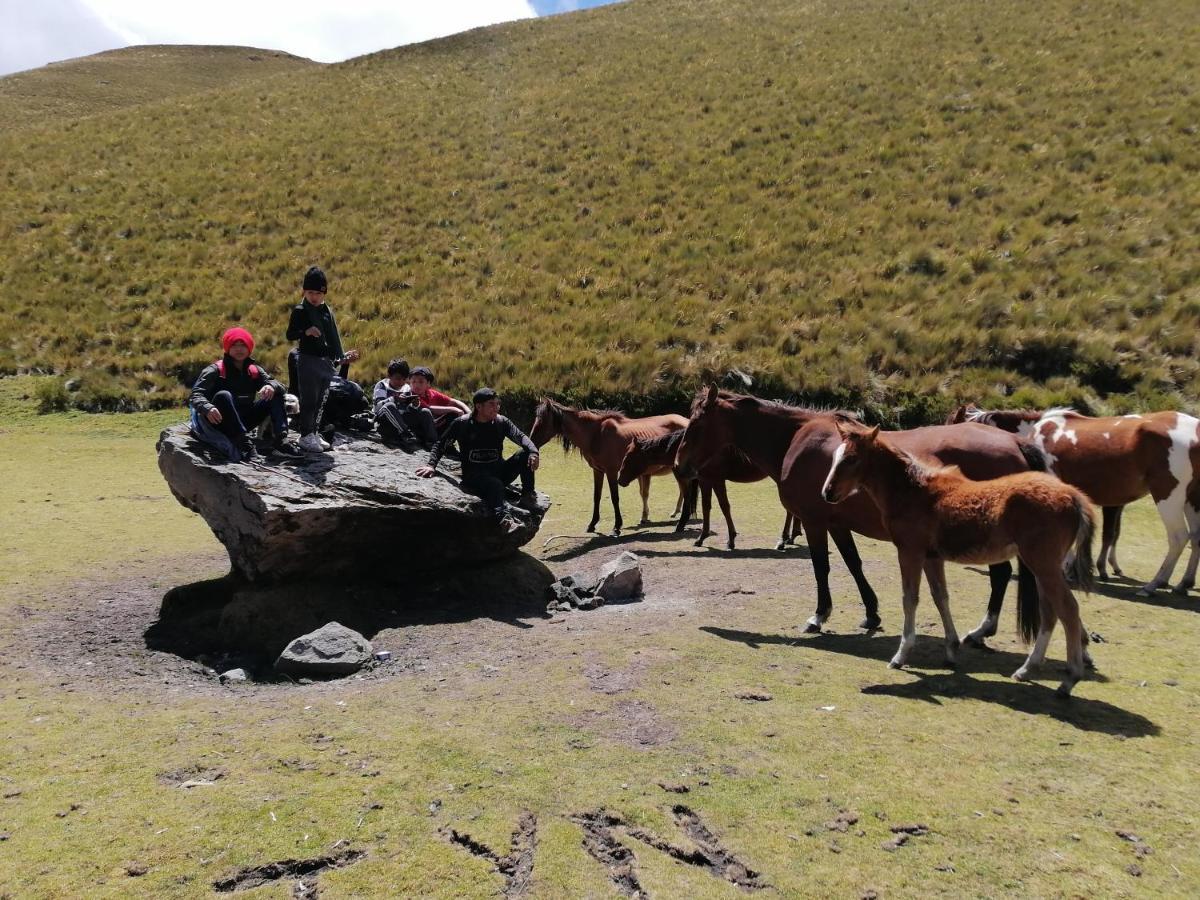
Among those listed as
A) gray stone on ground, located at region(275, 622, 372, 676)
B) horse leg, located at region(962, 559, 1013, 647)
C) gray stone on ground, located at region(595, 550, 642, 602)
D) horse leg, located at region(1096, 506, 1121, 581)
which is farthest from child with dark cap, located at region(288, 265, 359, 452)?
horse leg, located at region(1096, 506, 1121, 581)

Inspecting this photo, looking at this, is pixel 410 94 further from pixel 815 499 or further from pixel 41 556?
pixel 815 499

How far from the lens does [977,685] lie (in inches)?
231

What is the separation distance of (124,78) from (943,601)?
315 ft

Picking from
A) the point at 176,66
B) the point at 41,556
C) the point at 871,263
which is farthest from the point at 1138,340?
the point at 176,66

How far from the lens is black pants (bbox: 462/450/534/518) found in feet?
29.2

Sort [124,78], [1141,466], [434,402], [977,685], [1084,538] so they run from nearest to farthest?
[1084,538] → [977,685] → [1141,466] → [434,402] → [124,78]

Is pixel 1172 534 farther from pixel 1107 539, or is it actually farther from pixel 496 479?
pixel 496 479

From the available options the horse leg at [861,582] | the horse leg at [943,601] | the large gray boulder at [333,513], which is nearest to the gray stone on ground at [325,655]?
the large gray boulder at [333,513]

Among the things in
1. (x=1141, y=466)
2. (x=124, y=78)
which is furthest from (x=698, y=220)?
(x=124, y=78)

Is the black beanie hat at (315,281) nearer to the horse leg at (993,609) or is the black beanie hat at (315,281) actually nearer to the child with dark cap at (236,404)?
the child with dark cap at (236,404)

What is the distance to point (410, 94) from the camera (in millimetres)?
47906

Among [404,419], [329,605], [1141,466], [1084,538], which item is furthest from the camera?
[404,419]

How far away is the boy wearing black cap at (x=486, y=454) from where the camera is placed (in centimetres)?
893

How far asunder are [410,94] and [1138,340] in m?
41.5
